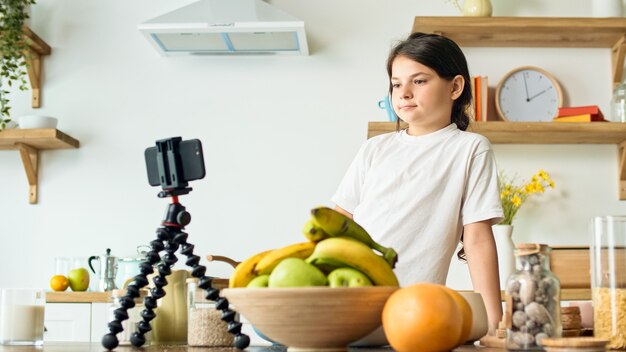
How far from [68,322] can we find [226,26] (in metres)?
1.18

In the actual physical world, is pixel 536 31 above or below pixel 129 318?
above

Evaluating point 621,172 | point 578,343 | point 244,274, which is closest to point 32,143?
point 621,172

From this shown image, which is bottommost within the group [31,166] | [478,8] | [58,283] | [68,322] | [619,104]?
[68,322]

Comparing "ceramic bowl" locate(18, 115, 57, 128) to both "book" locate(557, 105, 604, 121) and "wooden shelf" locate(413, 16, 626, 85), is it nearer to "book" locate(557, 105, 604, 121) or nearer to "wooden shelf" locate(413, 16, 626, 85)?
"wooden shelf" locate(413, 16, 626, 85)

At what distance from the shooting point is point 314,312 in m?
0.84

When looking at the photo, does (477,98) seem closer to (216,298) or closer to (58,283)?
(58,283)

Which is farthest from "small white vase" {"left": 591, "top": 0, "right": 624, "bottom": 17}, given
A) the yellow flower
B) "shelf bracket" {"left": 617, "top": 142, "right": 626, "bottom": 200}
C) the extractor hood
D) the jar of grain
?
the jar of grain

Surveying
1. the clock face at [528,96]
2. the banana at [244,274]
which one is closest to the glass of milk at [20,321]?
the banana at [244,274]

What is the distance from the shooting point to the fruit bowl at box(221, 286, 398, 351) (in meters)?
0.83

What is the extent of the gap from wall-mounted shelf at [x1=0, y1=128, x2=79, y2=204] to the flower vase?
1.64 m

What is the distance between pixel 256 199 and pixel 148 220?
1.43ft

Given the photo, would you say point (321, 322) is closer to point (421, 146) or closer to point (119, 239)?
point (421, 146)

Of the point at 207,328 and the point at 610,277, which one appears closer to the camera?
the point at 610,277

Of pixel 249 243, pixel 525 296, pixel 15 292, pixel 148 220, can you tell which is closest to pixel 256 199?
pixel 249 243
